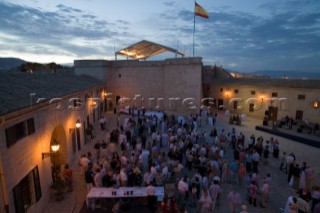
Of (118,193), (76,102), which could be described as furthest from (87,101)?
(118,193)

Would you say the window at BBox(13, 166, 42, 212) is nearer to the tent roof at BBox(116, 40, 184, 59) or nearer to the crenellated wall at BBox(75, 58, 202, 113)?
the crenellated wall at BBox(75, 58, 202, 113)

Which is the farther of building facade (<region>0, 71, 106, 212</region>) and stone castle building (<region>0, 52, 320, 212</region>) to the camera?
stone castle building (<region>0, 52, 320, 212</region>)

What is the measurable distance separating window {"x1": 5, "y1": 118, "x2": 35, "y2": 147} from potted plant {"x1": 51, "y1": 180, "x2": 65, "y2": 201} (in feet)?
9.92

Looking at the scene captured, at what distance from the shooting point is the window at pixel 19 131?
24.5ft

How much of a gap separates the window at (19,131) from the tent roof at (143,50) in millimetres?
23673

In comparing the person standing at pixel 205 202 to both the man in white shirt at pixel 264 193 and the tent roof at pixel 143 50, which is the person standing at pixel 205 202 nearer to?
the man in white shirt at pixel 264 193

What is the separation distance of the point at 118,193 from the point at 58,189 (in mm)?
3067

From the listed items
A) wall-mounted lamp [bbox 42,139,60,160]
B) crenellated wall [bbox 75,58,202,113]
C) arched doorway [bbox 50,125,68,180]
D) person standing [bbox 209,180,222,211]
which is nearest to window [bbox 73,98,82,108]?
arched doorway [bbox 50,125,68,180]

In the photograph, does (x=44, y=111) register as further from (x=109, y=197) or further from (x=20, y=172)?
(x=109, y=197)

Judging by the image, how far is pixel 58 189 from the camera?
10477 millimetres

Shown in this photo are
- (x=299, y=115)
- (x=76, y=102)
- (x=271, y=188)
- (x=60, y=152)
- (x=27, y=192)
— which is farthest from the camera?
(x=299, y=115)

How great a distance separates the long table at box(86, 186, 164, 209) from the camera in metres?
9.46

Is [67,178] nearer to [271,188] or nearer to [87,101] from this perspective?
[87,101]

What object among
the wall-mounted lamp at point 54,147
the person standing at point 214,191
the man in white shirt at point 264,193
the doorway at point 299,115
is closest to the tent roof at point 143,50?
the doorway at point 299,115
